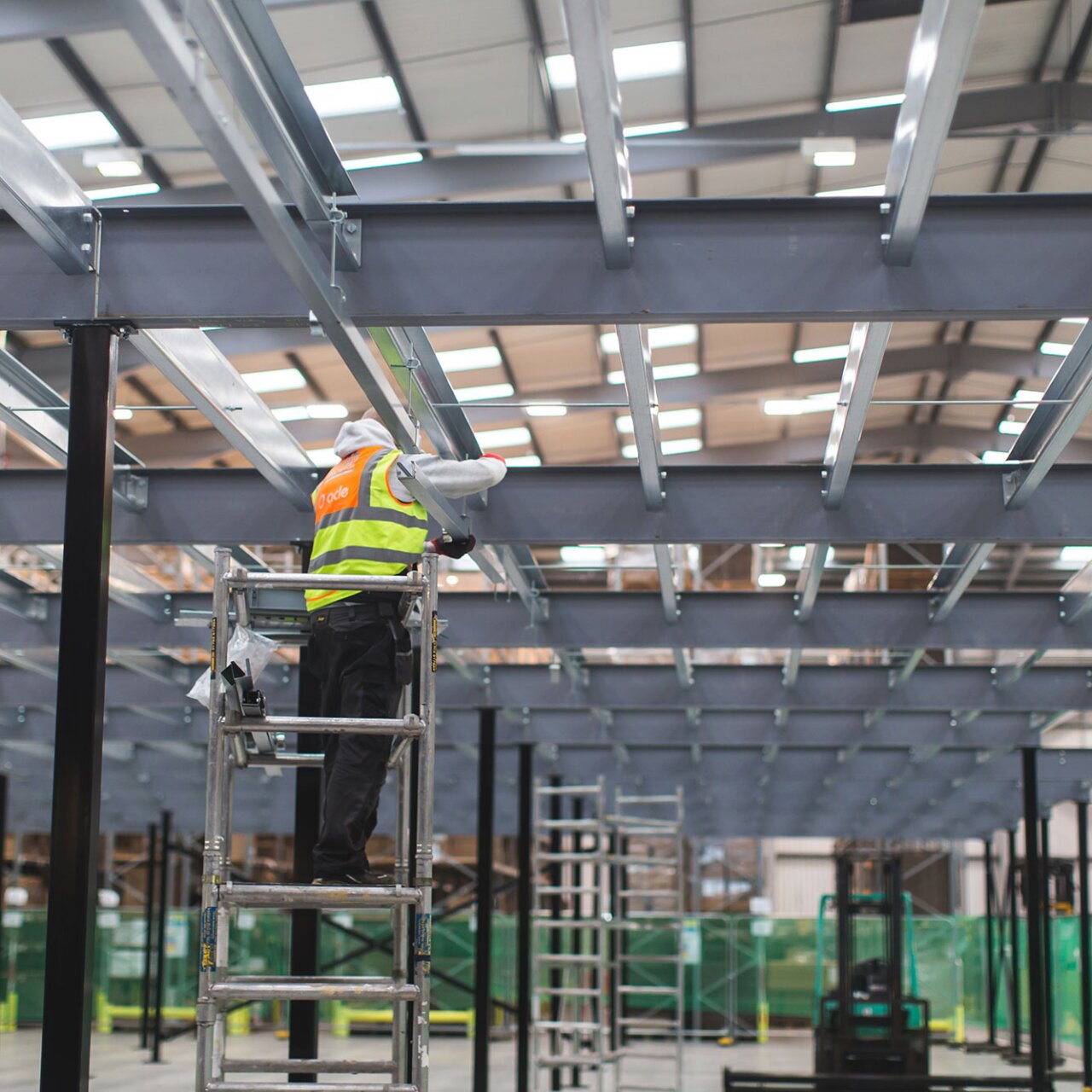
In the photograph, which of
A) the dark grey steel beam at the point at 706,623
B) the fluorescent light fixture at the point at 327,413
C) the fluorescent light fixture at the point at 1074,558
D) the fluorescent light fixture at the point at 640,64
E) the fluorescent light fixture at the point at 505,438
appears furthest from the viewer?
the fluorescent light fixture at the point at 505,438

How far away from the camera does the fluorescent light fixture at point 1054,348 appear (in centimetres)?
1716

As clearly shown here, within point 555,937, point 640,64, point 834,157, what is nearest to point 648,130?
point 640,64

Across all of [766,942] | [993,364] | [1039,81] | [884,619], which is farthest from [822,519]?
[766,942]

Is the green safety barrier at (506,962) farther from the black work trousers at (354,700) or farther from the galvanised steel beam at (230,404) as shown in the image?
the black work trousers at (354,700)

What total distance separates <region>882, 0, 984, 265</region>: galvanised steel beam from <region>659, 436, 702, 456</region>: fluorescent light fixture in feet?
49.0

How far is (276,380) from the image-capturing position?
53.1ft

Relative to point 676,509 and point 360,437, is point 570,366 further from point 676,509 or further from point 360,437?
point 360,437

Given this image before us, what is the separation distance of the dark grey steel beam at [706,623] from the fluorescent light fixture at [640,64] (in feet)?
14.1

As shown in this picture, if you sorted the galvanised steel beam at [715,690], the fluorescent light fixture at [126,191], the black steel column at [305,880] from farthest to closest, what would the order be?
the galvanised steel beam at [715,690], the fluorescent light fixture at [126,191], the black steel column at [305,880]

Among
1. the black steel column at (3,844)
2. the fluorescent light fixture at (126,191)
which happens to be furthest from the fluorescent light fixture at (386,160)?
the black steel column at (3,844)

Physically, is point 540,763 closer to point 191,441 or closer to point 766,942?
point 191,441

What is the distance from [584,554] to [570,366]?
4.17 m

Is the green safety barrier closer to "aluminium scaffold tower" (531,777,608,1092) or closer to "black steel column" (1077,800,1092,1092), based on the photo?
"aluminium scaffold tower" (531,777,608,1092)

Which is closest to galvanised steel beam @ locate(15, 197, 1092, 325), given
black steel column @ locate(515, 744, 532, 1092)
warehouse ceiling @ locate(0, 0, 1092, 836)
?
warehouse ceiling @ locate(0, 0, 1092, 836)
